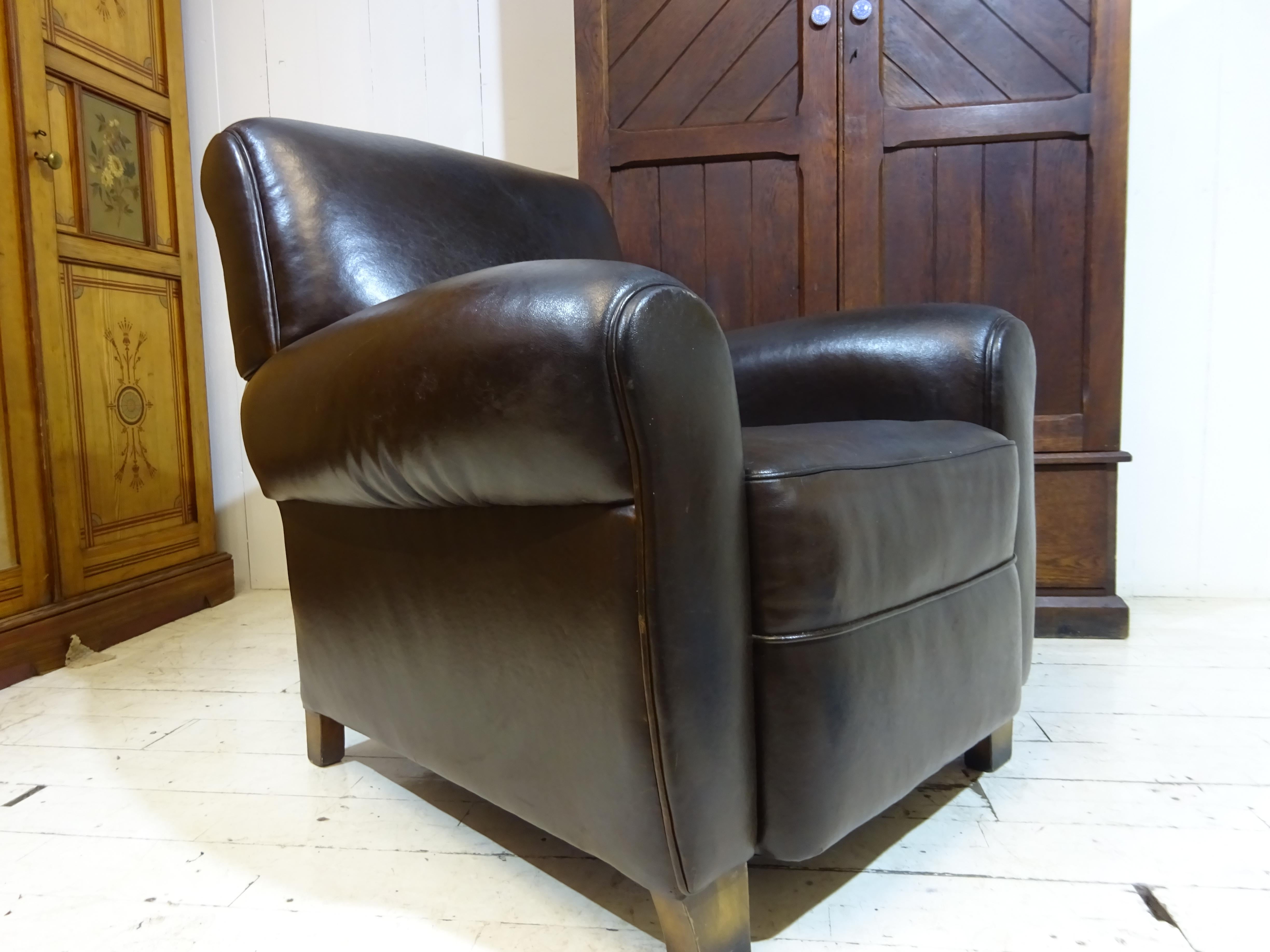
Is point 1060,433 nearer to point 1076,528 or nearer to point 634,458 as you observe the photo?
point 1076,528

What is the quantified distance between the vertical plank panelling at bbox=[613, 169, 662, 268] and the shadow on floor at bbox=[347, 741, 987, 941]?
→ 106cm

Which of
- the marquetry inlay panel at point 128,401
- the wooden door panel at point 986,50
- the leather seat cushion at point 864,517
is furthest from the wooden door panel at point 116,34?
the leather seat cushion at point 864,517

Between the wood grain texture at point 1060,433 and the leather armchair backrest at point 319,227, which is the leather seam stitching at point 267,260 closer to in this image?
the leather armchair backrest at point 319,227

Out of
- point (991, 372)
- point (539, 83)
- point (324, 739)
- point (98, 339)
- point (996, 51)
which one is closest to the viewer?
point (991, 372)

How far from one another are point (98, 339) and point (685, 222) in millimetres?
1250

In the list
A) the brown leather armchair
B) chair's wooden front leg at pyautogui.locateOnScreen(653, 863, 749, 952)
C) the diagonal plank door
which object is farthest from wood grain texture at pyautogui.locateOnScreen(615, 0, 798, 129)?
chair's wooden front leg at pyautogui.locateOnScreen(653, 863, 749, 952)

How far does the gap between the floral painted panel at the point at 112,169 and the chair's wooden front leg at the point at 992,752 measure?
6.25ft

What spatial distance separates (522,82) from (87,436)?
4.10 feet

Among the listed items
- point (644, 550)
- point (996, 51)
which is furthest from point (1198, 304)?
point (644, 550)

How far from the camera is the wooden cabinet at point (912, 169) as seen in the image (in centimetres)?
151

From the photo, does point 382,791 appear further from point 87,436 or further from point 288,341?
point 87,436

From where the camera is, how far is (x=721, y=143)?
5.22 ft

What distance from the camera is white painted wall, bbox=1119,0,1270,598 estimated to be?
5.69 feet

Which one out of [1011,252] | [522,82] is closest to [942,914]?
[1011,252]
